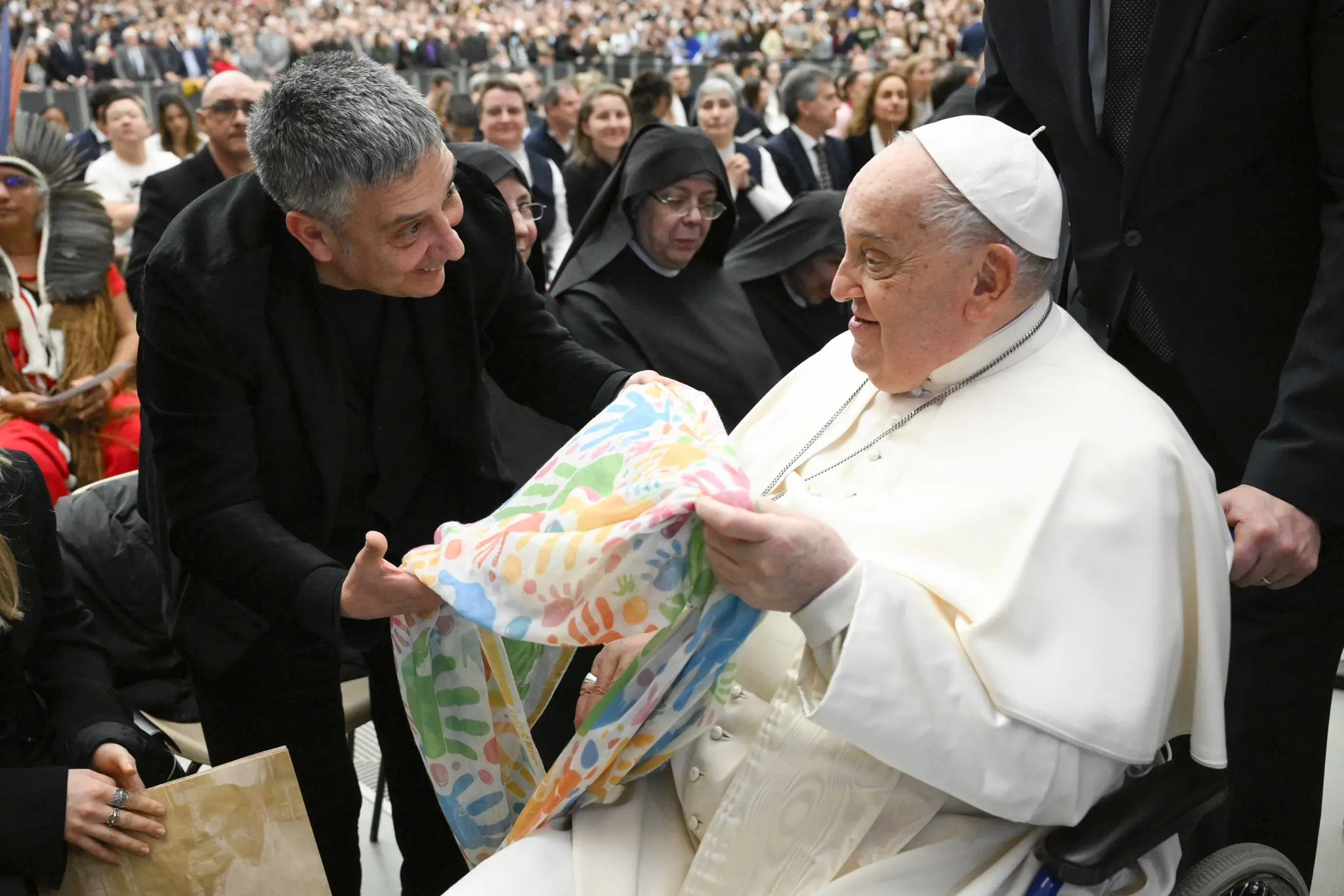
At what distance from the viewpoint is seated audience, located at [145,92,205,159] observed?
30.5 feet

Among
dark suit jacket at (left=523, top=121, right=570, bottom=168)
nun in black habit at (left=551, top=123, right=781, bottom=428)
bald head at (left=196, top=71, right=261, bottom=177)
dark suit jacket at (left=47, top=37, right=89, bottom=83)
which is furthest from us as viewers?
dark suit jacket at (left=47, top=37, right=89, bottom=83)

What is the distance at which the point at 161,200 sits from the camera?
5074 millimetres

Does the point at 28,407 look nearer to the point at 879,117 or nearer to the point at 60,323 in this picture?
the point at 60,323

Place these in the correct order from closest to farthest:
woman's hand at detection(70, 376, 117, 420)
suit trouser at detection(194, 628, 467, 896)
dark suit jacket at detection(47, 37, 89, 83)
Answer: suit trouser at detection(194, 628, 467, 896)
woman's hand at detection(70, 376, 117, 420)
dark suit jacket at detection(47, 37, 89, 83)

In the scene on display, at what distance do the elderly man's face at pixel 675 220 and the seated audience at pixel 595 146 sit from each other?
9.56 ft

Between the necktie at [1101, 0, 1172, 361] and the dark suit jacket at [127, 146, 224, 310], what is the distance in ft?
11.6

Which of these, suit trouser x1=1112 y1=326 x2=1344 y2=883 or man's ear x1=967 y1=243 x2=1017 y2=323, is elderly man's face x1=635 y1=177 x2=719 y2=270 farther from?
man's ear x1=967 y1=243 x2=1017 y2=323

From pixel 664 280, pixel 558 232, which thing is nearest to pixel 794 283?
pixel 664 280

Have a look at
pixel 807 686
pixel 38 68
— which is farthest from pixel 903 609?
pixel 38 68

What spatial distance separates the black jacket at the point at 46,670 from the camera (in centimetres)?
234

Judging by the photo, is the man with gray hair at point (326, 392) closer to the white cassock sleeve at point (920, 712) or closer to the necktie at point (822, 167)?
the white cassock sleeve at point (920, 712)

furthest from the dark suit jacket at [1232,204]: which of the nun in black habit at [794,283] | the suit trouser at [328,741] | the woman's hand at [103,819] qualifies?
the nun in black habit at [794,283]

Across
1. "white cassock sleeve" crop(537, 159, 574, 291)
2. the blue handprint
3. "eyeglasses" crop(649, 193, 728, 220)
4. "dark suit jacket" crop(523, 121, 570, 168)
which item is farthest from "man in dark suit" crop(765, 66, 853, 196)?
the blue handprint

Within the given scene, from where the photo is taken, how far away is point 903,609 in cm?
183
